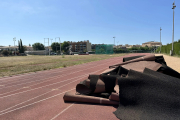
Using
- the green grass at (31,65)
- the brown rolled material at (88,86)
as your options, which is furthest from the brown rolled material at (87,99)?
the green grass at (31,65)

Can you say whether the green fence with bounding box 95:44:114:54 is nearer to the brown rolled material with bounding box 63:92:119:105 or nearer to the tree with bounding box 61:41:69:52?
the tree with bounding box 61:41:69:52

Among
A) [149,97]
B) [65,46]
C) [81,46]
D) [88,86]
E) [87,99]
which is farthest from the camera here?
[81,46]

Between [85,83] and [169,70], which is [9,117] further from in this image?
[169,70]

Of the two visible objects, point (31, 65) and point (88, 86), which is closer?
point (88, 86)

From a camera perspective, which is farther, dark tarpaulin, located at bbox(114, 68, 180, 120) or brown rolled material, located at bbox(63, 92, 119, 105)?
brown rolled material, located at bbox(63, 92, 119, 105)

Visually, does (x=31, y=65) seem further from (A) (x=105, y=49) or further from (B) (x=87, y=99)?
(A) (x=105, y=49)

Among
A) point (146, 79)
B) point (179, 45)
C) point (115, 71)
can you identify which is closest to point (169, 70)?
point (146, 79)

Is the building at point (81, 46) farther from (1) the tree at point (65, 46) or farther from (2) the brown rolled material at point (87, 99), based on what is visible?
(2) the brown rolled material at point (87, 99)

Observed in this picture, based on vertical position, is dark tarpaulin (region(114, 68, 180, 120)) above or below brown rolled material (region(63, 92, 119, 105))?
above

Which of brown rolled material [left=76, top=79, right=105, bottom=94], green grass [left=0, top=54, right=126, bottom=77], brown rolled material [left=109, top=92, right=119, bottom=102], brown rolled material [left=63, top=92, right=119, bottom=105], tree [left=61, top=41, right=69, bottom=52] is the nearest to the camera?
brown rolled material [left=109, top=92, right=119, bottom=102]

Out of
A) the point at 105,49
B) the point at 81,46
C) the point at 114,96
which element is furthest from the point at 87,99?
the point at 81,46

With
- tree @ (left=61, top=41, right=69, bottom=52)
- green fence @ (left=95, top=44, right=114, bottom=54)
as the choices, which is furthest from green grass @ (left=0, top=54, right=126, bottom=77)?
tree @ (left=61, top=41, right=69, bottom=52)

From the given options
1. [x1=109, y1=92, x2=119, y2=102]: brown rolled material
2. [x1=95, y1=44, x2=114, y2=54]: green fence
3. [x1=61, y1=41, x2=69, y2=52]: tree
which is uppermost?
[x1=61, y1=41, x2=69, y2=52]: tree

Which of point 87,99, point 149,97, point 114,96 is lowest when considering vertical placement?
point 87,99
